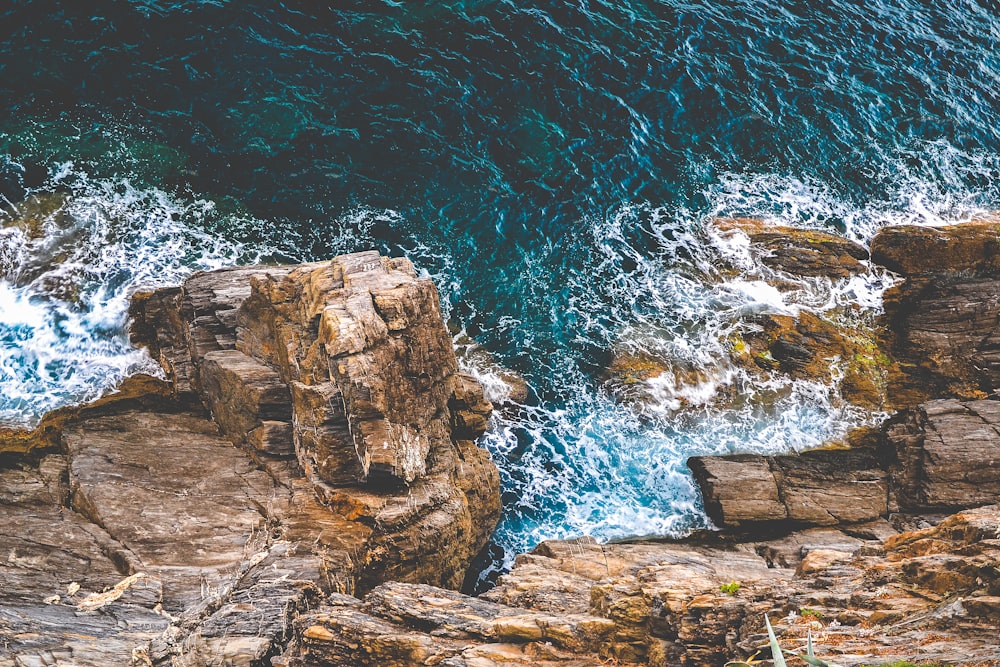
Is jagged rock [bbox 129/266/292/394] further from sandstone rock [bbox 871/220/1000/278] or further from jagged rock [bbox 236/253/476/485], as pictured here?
sandstone rock [bbox 871/220/1000/278]

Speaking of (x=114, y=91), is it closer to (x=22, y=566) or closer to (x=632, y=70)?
(x=22, y=566)

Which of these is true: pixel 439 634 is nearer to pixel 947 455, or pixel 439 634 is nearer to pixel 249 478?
pixel 249 478

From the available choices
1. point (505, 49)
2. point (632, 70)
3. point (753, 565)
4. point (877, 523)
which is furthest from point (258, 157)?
point (877, 523)

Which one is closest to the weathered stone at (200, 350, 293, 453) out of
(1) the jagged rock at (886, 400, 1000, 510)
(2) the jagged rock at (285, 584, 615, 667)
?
(2) the jagged rock at (285, 584, 615, 667)

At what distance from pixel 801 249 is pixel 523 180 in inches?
479

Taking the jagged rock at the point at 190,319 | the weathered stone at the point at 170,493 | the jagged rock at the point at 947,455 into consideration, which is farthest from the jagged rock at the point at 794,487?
the jagged rock at the point at 190,319

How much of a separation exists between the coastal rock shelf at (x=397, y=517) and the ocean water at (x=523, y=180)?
2.09 metres

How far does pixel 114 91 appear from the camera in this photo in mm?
29531

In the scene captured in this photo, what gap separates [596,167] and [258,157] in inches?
570

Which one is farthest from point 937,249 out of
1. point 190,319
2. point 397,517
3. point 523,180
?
point 190,319

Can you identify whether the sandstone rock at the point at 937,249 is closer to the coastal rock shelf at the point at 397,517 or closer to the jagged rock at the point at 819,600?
the coastal rock shelf at the point at 397,517

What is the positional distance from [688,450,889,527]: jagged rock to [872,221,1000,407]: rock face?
439 centimetres

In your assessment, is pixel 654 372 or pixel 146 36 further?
pixel 146 36

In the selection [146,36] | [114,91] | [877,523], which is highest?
[146,36]
